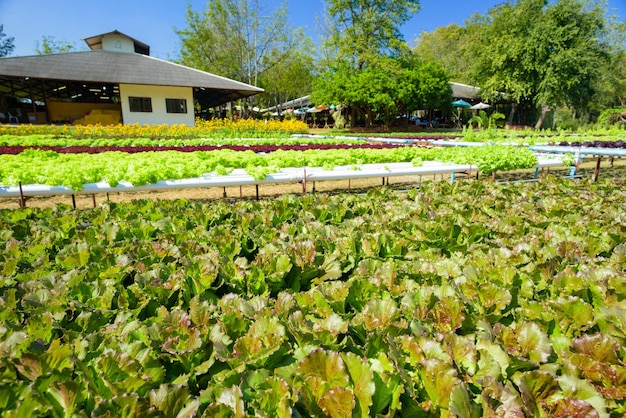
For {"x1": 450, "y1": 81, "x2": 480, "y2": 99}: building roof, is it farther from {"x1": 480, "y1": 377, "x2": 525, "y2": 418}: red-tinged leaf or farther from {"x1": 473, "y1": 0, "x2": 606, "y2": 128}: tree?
{"x1": 480, "y1": 377, "x2": 525, "y2": 418}: red-tinged leaf

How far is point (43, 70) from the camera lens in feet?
67.6

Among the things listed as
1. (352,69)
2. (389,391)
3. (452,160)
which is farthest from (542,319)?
(352,69)

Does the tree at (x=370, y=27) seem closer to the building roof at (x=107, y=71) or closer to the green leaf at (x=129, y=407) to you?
the building roof at (x=107, y=71)

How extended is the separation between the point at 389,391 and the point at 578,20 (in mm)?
40570

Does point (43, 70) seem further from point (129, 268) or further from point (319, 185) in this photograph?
point (129, 268)

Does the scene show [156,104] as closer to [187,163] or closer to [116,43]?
[116,43]

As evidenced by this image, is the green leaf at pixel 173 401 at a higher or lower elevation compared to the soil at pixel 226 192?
higher

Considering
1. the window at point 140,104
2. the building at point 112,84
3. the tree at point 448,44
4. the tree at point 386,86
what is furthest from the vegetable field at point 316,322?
the tree at point 448,44

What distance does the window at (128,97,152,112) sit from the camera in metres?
24.2

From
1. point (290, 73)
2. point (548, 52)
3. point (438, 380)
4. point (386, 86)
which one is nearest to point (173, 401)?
point (438, 380)

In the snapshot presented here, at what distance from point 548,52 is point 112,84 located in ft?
110

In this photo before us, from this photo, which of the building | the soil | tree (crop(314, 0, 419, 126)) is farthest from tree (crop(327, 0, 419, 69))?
the soil

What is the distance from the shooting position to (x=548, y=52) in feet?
100

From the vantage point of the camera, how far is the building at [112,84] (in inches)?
829
